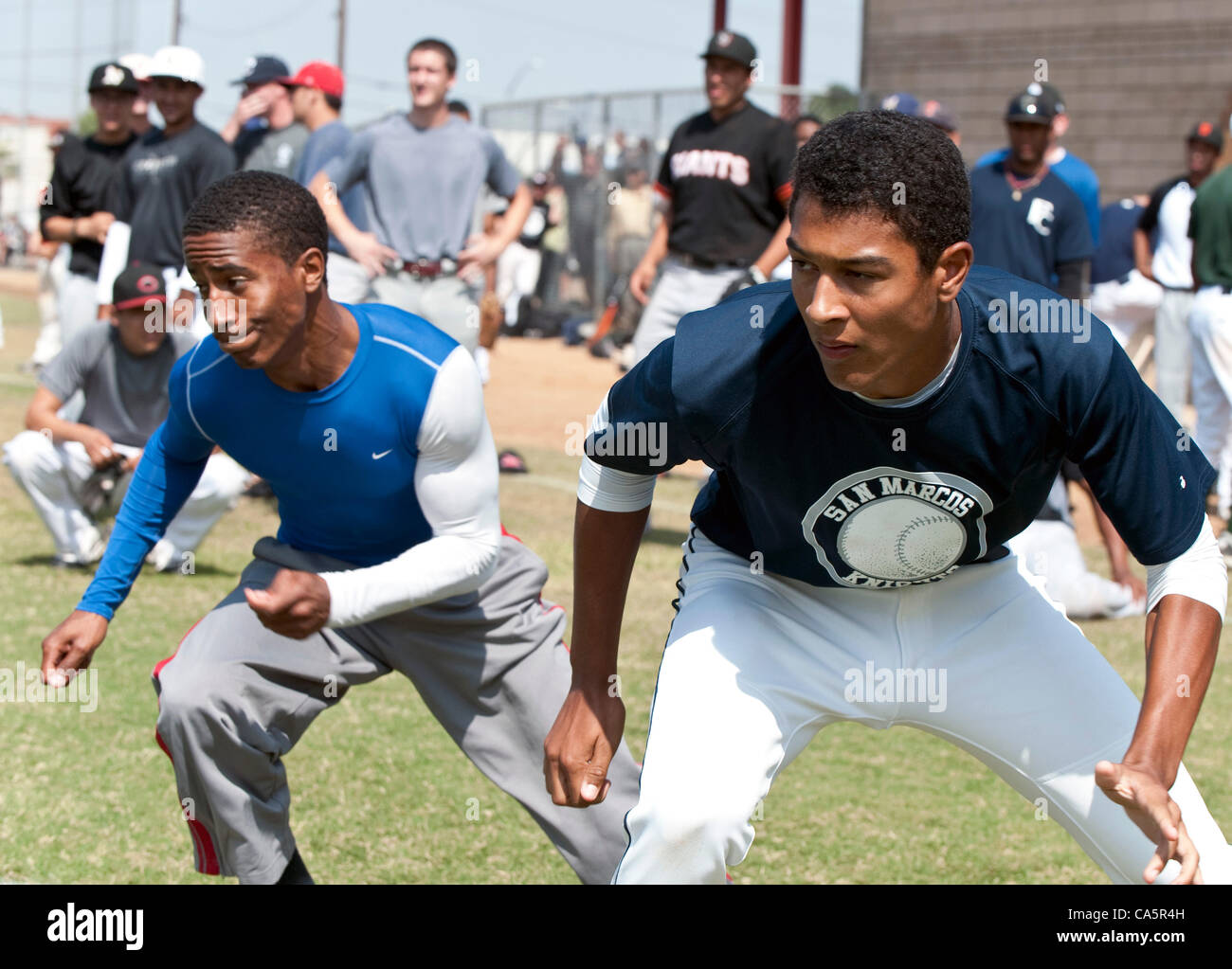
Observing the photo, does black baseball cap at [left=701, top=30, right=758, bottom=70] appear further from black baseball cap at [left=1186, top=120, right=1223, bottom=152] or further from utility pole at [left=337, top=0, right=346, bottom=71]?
utility pole at [left=337, top=0, right=346, bottom=71]

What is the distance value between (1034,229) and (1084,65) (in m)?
12.2

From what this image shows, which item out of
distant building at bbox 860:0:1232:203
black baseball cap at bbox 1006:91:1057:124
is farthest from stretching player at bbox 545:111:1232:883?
distant building at bbox 860:0:1232:203

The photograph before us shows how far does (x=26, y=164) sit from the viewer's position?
3941cm

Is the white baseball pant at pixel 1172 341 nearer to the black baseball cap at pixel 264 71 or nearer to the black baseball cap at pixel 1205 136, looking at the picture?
the black baseball cap at pixel 1205 136

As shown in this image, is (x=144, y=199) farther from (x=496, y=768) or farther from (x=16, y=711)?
(x=496, y=768)

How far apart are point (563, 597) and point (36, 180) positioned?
124 feet

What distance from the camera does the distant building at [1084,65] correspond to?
1761 cm

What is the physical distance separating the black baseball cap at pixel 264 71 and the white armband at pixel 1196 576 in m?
7.82

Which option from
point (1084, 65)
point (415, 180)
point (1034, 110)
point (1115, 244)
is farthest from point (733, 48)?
point (1084, 65)

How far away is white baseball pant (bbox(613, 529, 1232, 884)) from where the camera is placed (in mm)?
2795

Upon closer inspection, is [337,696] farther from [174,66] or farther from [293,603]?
[174,66]

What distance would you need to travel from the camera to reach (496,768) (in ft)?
12.3

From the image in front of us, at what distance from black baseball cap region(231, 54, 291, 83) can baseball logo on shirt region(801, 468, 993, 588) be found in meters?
7.40

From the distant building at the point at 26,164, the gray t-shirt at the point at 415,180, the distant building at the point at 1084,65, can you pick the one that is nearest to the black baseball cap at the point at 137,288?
the gray t-shirt at the point at 415,180
